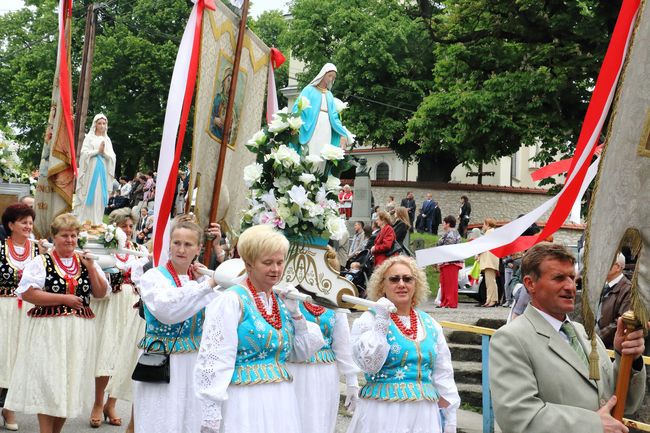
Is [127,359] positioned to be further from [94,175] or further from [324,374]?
[94,175]

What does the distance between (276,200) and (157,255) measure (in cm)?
98

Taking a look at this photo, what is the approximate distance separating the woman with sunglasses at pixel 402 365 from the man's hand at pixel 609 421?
2.04m

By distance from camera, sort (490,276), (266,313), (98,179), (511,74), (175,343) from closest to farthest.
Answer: (266,313) → (175,343) → (98,179) → (490,276) → (511,74)

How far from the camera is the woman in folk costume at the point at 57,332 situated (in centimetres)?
827

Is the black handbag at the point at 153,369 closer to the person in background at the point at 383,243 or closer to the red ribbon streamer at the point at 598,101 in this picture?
the red ribbon streamer at the point at 598,101

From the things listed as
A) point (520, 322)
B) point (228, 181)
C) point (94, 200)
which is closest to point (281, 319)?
point (520, 322)

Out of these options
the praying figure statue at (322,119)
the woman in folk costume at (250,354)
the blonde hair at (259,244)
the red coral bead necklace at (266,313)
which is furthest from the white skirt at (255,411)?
the praying figure statue at (322,119)

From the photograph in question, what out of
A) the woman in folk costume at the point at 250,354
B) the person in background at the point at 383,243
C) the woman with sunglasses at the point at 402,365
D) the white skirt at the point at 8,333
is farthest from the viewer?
the person in background at the point at 383,243

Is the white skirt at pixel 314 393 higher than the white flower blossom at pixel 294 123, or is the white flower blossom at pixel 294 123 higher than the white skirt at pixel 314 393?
the white flower blossom at pixel 294 123

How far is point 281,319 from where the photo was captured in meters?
5.68

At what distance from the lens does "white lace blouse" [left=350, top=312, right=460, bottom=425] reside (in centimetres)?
603

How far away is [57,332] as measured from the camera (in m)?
8.43

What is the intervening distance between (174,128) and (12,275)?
8.94 feet

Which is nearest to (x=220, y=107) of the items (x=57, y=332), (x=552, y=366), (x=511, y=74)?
(x=57, y=332)
